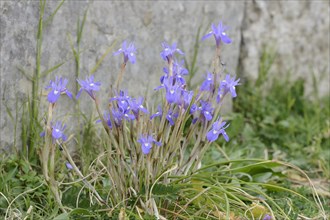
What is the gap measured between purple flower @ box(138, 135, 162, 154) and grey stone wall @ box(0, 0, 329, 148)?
2.97 ft

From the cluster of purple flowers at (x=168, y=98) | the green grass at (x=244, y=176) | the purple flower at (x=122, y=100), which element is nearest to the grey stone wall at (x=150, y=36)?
the green grass at (x=244, y=176)

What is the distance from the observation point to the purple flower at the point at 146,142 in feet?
9.43

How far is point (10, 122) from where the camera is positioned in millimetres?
3559

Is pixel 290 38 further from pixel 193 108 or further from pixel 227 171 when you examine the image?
pixel 193 108

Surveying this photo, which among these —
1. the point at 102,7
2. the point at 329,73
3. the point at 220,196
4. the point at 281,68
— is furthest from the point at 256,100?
the point at 220,196

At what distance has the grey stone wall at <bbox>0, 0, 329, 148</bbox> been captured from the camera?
354cm

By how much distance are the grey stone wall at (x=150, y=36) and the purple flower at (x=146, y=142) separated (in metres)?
0.91

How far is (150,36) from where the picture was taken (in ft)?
13.8

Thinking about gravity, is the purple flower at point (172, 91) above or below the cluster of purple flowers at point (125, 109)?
above

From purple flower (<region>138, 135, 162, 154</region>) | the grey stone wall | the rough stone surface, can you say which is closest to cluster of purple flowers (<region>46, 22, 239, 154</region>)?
purple flower (<region>138, 135, 162, 154</region>)

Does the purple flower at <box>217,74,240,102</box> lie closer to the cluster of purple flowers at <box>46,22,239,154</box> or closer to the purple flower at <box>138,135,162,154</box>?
the cluster of purple flowers at <box>46,22,239,154</box>

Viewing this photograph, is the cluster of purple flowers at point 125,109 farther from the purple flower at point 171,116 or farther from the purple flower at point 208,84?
the purple flower at point 208,84

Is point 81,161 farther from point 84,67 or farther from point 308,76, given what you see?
point 308,76

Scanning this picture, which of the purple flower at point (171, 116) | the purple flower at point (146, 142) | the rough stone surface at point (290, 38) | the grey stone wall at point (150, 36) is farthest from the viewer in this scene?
the rough stone surface at point (290, 38)
